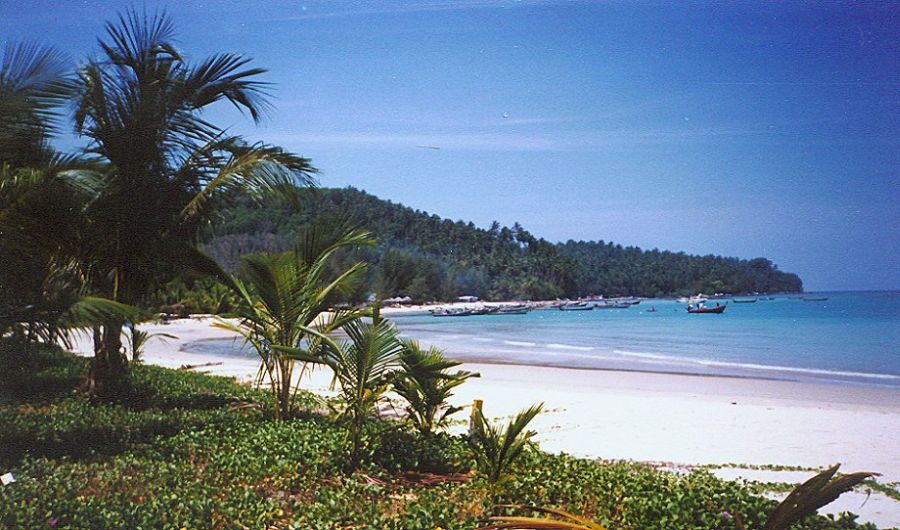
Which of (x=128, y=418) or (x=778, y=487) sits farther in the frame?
(x=128, y=418)

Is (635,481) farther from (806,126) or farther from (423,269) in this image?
(423,269)

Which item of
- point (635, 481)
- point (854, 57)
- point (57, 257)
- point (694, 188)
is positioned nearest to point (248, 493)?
point (635, 481)

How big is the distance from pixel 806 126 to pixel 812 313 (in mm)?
23039

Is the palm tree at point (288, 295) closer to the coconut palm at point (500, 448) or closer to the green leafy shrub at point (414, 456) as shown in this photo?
the green leafy shrub at point (414, 456)

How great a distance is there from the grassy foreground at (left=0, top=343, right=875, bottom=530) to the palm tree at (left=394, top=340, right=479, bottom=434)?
20 centimetres

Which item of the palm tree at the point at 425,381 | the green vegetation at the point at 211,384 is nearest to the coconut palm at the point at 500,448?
the green vegetation at the point at 211,384

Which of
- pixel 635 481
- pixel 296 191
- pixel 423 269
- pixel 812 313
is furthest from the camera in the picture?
pixel 812 313

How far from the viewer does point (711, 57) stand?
505 centimetres

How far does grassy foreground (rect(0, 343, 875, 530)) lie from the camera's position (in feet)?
10.8

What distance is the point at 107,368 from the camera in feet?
20.3

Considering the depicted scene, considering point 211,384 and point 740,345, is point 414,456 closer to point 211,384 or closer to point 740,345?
point 211,384

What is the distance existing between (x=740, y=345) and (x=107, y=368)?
15844 mm

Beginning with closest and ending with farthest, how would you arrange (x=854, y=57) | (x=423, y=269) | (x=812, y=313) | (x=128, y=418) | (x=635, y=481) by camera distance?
(x=635, y=481) → (x=854, y=57) → (x=128, y=418) → (x=423, y=269) → (x=812, y=313)

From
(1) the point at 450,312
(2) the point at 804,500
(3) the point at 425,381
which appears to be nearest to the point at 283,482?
(3) the point at 425,381
